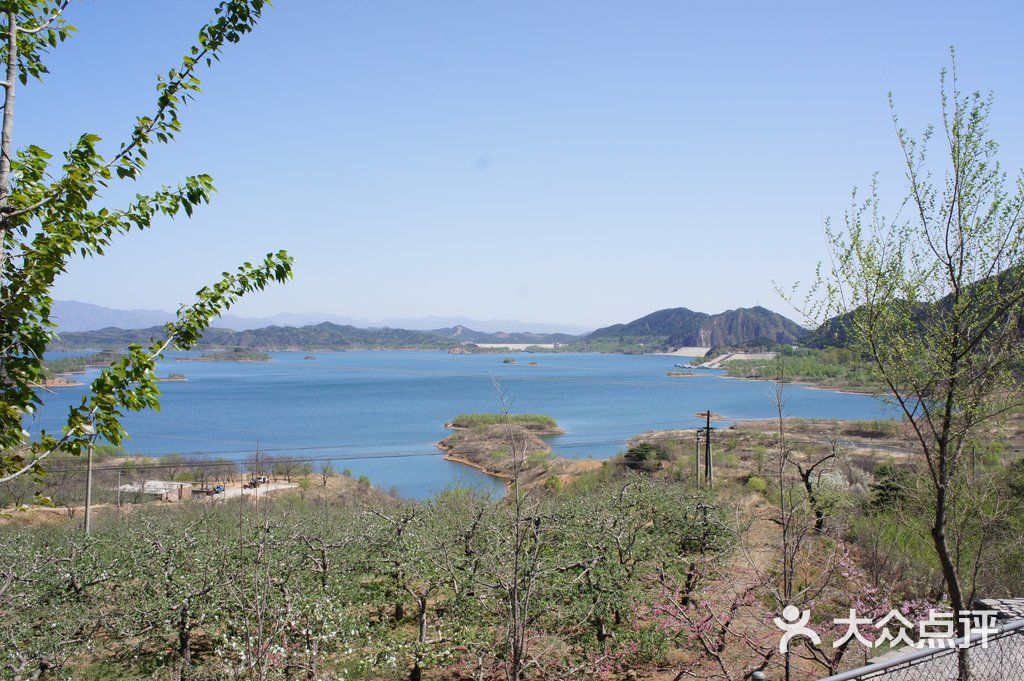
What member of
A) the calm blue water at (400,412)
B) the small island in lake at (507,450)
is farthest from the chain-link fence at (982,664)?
the small island in lake at (507,450)

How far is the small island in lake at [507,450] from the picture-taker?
1293 inches

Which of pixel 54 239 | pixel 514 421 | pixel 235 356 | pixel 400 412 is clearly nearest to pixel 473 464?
pixel 514 421

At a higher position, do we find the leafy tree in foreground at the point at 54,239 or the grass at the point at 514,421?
the leafy tree in foreground at the point at 54,239

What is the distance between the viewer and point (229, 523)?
11.7m

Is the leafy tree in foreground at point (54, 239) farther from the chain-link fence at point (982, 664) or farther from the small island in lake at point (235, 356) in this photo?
the small island in lake at point (235, 356)

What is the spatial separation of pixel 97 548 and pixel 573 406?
67703 millimetres

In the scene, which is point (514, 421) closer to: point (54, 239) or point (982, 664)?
point (982, 664)

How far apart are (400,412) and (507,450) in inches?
1250

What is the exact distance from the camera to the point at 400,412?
225ft

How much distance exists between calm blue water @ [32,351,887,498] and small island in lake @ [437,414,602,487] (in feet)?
5.11

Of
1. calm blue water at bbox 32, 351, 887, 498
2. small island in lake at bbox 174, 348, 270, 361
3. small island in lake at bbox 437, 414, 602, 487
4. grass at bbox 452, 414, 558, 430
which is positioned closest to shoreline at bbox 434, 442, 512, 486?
small island in lake at bbox 437, 414, 602, 487

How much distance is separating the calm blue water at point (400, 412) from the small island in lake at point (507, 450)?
61.3 inches

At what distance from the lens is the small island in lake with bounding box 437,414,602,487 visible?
32.8 metres

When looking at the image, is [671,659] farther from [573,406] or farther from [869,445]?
[573,406]
